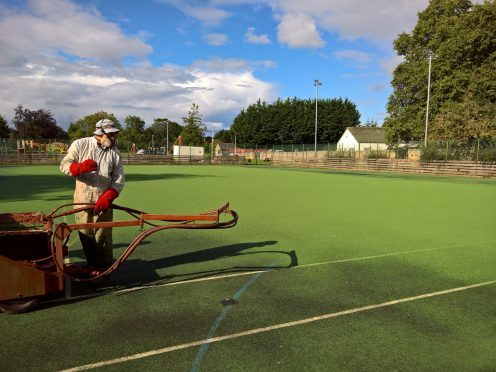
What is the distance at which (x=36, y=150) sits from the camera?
1773 inches

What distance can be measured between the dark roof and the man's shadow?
6993 centimetres

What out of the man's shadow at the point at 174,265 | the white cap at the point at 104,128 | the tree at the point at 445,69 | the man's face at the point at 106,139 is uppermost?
the tree at the point at 445,69

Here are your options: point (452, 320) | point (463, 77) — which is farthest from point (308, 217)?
point (463, 77)

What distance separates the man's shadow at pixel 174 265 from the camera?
17.1 feet

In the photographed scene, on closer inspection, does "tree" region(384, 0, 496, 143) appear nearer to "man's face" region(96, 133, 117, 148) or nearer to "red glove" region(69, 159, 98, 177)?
"man's face" region(96, 133, 117, 148)

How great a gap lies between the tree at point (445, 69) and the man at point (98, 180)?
125 feet

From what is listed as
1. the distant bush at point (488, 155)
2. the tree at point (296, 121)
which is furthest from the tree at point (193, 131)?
the distant bush at point (488, 155)

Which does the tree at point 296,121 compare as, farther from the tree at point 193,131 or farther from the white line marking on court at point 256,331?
the white line marking on court at point 256,331

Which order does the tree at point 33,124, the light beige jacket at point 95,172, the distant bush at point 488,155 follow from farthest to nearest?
the tree at point 33,124 → the distant bush at point 488,155 → the light beige jacket at point 95,172

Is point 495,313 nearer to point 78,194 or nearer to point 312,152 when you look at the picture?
point 78,194

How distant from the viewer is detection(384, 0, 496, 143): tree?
38.2m

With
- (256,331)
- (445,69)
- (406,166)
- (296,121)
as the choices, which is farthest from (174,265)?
(296,121)

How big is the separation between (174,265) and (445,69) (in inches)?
1664

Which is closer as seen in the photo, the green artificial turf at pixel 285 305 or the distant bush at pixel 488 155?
the green artificial turf at pixel 285 305
